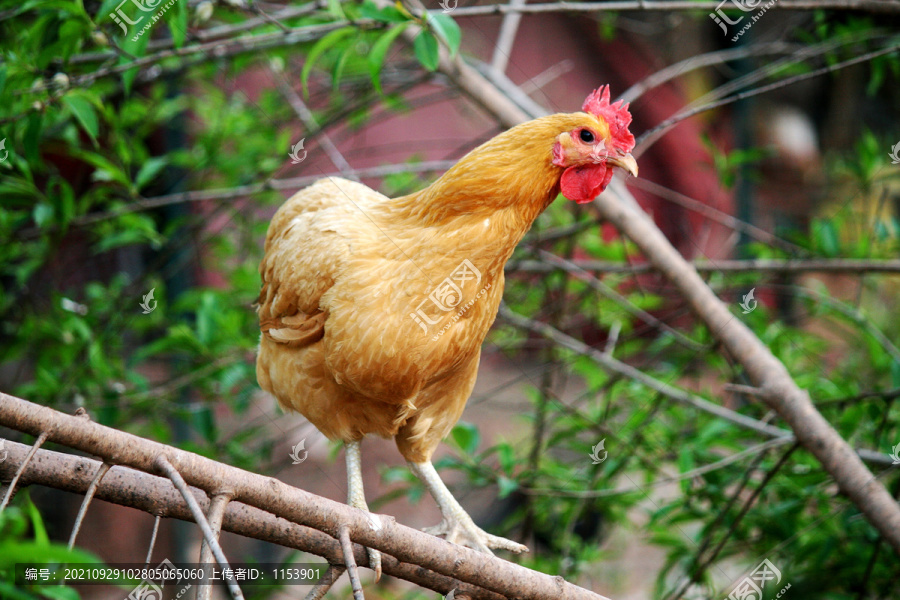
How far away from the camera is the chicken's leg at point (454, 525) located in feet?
6.08

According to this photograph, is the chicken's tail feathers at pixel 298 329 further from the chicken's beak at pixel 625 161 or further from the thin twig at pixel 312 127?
the thin twig at pixel 312 127

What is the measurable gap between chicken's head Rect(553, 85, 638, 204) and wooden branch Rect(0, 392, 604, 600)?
80 cm

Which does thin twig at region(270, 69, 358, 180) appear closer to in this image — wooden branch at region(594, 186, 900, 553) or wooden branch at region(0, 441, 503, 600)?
wooden branch at region(594, 186, 900, 553)

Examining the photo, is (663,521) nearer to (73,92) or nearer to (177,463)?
(177,463)

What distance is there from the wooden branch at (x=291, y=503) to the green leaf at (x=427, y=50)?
1.09 meters

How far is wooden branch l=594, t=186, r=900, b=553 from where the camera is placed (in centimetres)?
193

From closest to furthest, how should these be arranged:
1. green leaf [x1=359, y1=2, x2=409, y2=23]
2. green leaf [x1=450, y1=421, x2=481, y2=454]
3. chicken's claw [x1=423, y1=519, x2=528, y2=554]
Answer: green leaf [x1=359, y1=2, x2=409, y2=23], chicken's claw [x1=423, y1=519, x2=528, y2=554], green leaf [x1=450, y1=421, x2=481, y2=454]

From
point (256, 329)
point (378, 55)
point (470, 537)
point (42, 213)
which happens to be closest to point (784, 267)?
point (470, 537)

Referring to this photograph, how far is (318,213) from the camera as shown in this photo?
1848mm

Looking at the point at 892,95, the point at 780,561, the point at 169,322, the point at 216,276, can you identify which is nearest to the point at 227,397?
the point at 169,322

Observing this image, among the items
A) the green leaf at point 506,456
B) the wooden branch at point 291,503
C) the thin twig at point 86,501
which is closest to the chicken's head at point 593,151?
the wooden branch at point 291,503

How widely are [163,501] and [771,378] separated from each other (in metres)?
1.81

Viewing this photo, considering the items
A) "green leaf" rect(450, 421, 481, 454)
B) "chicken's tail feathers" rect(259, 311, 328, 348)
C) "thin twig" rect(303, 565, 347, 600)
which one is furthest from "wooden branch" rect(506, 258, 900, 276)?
"thin twig" rect(303, 565, 347, 600)

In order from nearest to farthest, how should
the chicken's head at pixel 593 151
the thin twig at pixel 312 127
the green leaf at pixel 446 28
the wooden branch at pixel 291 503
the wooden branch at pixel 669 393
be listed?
the wooden branch at pixel 291 503 < the chicken's head at pixel 593 151 < the green leaf at pixel 446 28 < the wooden branch at pixel 669 393 < the thin twig at pixel 312 127
